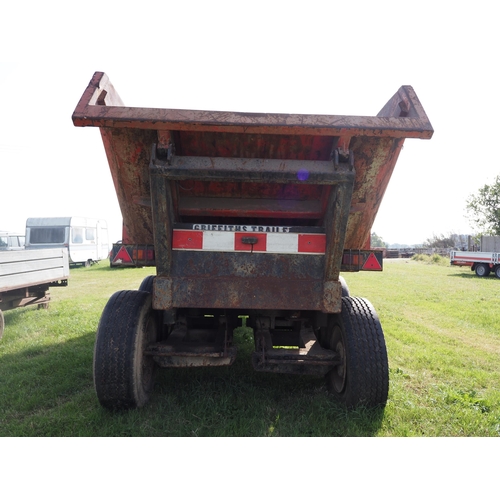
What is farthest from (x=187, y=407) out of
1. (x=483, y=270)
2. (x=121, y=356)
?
(x=483, y=270)

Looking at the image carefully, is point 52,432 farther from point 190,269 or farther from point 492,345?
point 492,345

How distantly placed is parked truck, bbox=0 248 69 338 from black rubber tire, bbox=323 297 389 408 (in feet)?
15.0

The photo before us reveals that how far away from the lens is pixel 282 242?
2.75 meters

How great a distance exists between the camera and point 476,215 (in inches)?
1448

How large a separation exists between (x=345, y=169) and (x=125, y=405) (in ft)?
7.87

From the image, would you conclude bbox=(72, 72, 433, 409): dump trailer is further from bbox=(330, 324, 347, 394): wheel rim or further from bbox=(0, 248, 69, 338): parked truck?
bbox=(0, 248, 69, 338): parked truck

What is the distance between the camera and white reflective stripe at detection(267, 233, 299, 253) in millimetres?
2744

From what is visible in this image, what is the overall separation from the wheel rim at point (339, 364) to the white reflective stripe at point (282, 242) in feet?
2.91

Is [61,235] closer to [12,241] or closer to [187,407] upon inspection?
[12,241]

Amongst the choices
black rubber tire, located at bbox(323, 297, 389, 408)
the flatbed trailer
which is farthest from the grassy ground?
the flatbed trailer

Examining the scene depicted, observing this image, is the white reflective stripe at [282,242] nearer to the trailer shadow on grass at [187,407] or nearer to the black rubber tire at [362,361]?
the black rubber tire at [362,361]

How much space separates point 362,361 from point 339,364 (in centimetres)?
27

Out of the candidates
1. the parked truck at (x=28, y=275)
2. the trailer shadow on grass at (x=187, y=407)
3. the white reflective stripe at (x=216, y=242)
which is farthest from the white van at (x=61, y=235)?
the white reflective stripe at (x=216, y=242)

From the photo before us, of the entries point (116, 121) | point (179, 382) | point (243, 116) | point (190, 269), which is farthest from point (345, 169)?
point (179, 382)
